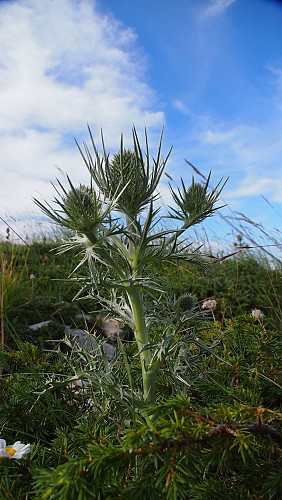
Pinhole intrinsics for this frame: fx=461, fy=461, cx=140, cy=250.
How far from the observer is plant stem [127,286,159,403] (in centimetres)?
153

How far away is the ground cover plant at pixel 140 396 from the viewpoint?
1.10m

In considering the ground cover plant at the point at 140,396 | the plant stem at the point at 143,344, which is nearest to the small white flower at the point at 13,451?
the ground cover plant at the point at 140,396

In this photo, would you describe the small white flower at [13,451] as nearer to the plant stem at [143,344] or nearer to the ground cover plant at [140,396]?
the ground cover plant at [140,396]

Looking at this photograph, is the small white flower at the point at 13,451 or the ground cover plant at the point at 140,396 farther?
the small white flower at the point at 13,451

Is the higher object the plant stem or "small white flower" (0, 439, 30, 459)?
the plant stem

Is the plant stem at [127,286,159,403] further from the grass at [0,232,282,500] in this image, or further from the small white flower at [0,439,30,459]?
the small white flower at [0,439,30,459]

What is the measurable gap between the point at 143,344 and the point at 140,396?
186 mm

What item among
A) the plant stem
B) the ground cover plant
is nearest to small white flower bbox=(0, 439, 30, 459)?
the ground cover plant

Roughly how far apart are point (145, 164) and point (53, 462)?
1.03 metres

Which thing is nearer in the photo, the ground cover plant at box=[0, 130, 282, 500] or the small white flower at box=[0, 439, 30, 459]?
the ground cover plant at box=[0, 130, 282, 500]

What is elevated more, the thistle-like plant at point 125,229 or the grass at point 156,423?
the thistle-like plant at point 125,229

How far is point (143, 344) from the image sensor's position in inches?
61.0

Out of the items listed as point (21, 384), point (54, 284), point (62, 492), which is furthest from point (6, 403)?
point (54, 284)

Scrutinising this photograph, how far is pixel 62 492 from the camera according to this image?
1.01 m
